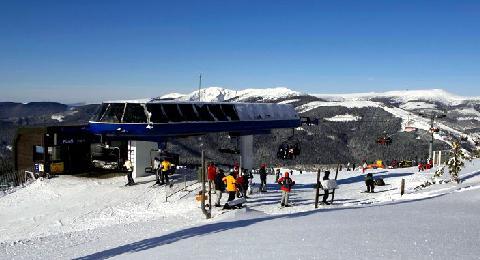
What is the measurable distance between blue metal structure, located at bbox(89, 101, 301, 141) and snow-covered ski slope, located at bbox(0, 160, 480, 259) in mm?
3060

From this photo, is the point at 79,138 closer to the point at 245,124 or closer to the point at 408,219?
the point at 245,124

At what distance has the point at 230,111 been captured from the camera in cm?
2581

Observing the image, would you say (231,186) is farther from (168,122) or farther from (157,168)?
(157,168)

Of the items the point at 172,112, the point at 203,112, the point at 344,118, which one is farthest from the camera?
the point at 344,118

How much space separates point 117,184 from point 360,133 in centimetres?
13380

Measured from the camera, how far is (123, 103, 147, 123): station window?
2195 cm

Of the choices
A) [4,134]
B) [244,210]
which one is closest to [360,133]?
[4,134]

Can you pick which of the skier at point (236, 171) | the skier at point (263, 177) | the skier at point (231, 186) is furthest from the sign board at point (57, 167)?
the skier at point (231, 186)

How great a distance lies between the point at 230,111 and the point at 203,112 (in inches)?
82.4

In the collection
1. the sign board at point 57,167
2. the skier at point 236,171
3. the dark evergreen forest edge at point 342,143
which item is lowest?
the dark evergreen forest edge at point 342,143

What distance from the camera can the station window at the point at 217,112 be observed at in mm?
24875

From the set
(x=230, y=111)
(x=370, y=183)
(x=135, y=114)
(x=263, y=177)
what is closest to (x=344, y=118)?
(x=230, y=111)

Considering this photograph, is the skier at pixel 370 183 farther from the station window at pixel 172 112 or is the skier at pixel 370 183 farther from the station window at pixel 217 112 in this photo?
the station window at pixel 172 112

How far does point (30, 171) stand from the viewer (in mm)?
28141
